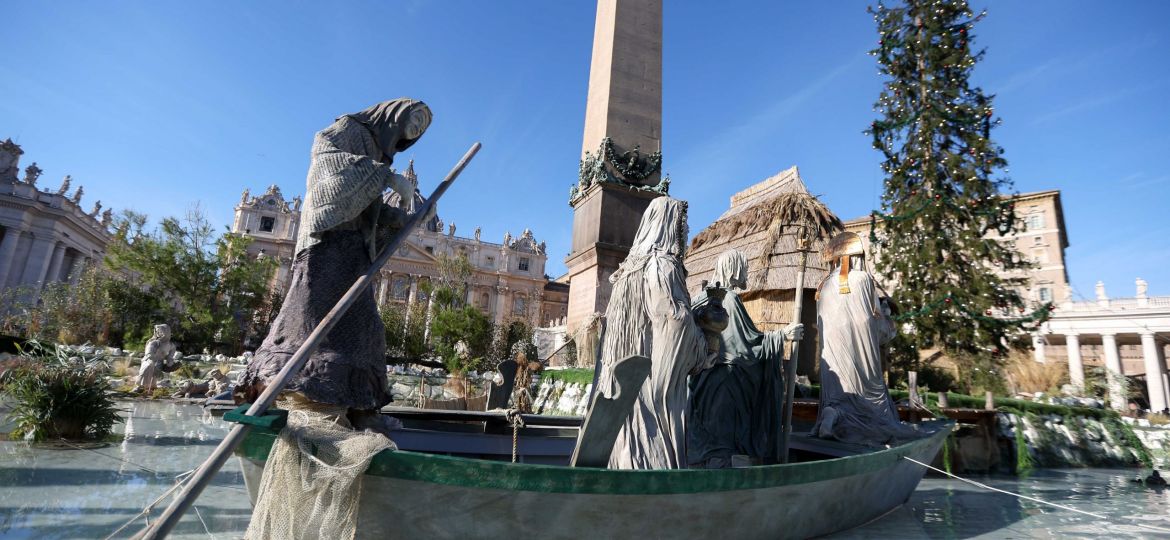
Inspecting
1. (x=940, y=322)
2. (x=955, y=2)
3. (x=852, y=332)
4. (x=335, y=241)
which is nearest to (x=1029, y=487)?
(x=852, y=332)

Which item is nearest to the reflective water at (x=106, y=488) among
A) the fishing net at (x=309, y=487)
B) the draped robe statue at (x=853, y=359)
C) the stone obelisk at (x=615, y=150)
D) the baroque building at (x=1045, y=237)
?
the fishing net at (x=309, y=487)

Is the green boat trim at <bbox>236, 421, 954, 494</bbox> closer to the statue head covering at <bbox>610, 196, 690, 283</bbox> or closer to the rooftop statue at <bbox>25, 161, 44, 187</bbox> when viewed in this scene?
the statue head covering at <bbox>610, 196, 690, 283</bbox>

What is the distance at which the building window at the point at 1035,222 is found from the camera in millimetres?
41938

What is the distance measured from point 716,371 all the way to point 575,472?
8.46 ft

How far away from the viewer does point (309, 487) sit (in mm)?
1883

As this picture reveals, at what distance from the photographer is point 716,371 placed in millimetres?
4430

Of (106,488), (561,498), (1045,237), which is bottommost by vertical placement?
(106,488)

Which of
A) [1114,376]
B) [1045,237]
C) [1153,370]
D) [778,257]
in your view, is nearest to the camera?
[778,257]

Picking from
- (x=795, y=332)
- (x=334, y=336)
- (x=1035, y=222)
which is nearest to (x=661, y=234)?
(x=795, y=332)

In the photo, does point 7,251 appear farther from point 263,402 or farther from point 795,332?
point 795,332

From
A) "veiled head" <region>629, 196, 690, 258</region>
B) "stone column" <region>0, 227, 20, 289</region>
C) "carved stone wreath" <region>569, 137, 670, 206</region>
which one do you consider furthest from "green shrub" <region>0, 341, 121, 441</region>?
"stone column" <region>0, 227, 20, 289</region>

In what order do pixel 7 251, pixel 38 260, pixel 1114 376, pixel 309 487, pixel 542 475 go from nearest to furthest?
1. pixel 309 487
2. pixel 542 475
3. pixel 1114 376
4. pixel 7 251
5. pixel 38 260

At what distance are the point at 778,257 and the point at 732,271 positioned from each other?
10.3m

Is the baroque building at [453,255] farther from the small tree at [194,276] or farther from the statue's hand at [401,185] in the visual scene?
the statue's hand at [401,185]
